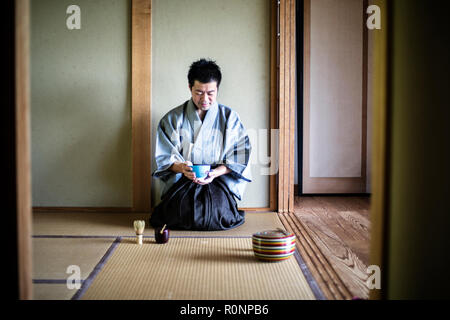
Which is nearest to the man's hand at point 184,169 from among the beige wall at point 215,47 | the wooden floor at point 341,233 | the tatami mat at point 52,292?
the beige wall at point 215,47

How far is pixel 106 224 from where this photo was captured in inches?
131

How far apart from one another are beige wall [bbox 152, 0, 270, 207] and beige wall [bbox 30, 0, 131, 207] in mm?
296

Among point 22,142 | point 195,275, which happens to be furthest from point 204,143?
point 22,142

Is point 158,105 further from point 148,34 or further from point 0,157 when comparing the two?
point 0,157

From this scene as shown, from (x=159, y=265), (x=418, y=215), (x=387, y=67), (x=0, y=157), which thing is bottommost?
(x=159, y=265)

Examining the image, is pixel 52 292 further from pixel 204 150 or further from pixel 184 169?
pixel 204 150

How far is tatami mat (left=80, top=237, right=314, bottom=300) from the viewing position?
1.91m

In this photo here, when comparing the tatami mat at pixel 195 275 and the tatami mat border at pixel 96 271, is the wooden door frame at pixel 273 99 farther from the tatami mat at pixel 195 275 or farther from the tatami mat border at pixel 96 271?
the tatami mat at pixel 195 275

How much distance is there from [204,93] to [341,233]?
1.49 meters

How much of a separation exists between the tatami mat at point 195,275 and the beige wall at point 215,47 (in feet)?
4.49

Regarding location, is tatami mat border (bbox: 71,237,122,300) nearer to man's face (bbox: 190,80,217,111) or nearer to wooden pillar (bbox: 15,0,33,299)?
wooden pillar (bbox: 15,0,33,299)

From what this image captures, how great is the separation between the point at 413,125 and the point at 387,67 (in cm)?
24
